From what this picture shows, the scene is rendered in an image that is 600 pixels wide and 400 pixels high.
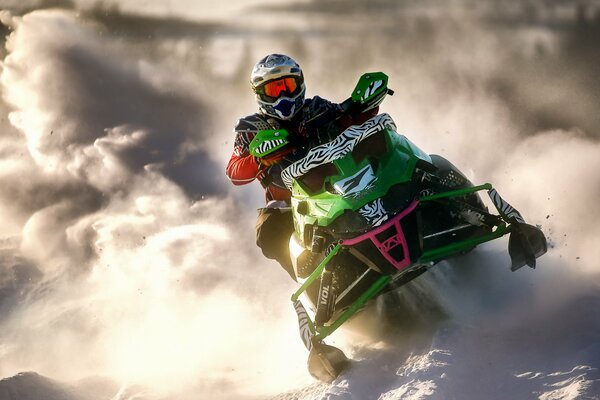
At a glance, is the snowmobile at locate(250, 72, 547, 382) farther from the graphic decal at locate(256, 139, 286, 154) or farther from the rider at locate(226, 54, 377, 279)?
the rider at locate(226, 54, 377, 279)

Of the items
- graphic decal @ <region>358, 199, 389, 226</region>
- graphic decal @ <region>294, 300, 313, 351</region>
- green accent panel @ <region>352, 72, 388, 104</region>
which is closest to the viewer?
graphic decal @ <region>358, 199, 389, 226</region>

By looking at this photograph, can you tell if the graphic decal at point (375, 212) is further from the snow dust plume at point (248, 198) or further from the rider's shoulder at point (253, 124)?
the rider's shoulder at point (253, 124)

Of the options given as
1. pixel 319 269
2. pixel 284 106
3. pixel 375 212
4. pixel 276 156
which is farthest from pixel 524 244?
pixel 284 106

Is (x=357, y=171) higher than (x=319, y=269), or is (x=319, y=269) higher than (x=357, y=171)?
(x=357, y=171)

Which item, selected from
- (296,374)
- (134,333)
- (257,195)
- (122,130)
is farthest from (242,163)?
(122,130)

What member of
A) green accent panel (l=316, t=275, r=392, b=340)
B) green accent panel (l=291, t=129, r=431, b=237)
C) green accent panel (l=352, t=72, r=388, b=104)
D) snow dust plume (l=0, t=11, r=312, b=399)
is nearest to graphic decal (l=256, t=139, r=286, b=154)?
green accent panel (l=291, t=129, r=431, b=237)

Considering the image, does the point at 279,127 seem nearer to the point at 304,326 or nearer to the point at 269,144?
the point at 269,144

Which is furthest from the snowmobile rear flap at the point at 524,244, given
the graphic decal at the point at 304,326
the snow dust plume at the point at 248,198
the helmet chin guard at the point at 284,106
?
the helmet chin guard at the point at 284,106

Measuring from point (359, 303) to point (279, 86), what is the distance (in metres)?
2.19

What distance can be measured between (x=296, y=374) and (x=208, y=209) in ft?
23.0

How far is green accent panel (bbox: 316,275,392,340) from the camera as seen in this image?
559cm

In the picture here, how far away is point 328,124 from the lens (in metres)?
6.32

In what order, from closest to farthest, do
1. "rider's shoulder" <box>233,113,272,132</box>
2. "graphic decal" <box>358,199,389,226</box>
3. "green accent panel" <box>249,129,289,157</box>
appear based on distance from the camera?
"graphic decal" <box>358,199,389,226</box> < "green accent panel" <box>249,129,289,157</box> < "rider's shoulder" <box>233,113,272,132</box>

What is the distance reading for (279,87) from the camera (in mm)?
6430
